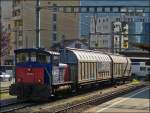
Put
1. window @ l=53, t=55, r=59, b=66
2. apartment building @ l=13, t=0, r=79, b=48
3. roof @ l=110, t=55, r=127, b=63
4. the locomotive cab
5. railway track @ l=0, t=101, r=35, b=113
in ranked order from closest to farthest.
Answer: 1. railway track @ l=0, t=101, r=35, b=113
2. the locomotive cab
3. window @ l=53, t=55, r=59, b=66
4. roof @ l=110, t=55, r=127, b=63
5. apartment building @ l=13, t=0, r=79, b=48

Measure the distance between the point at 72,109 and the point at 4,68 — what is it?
151ft

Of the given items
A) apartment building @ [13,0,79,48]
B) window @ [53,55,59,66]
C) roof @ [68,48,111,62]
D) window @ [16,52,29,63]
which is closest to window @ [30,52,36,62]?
window @ [16,52,29,63]

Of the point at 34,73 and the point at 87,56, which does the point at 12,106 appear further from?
the point at 87,56

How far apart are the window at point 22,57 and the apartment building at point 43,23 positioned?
71.8 metres

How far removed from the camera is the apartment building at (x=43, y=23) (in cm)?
10088

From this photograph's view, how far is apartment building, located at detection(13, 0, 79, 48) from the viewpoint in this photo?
10088 centimetres

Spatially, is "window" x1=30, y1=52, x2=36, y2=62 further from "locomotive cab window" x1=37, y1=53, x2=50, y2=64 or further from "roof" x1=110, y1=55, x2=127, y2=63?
"roof" x1=110, y1=55, x2=127, y2=63

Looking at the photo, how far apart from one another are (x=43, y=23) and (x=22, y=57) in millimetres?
79904

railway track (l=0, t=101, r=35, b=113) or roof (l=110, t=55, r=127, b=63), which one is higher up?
roof (l=110, t=55, r=127, b=63)

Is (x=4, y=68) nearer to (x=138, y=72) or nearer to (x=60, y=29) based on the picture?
(x=138, y=72)

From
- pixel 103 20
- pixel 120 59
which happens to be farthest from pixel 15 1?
pixel 120 59

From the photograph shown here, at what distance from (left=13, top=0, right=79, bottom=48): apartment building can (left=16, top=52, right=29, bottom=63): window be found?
71794 mm

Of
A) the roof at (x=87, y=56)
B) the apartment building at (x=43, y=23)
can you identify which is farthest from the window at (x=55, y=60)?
the apartment building at (x=43, y=23)

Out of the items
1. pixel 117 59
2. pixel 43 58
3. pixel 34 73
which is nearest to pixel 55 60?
pixel 43 58
